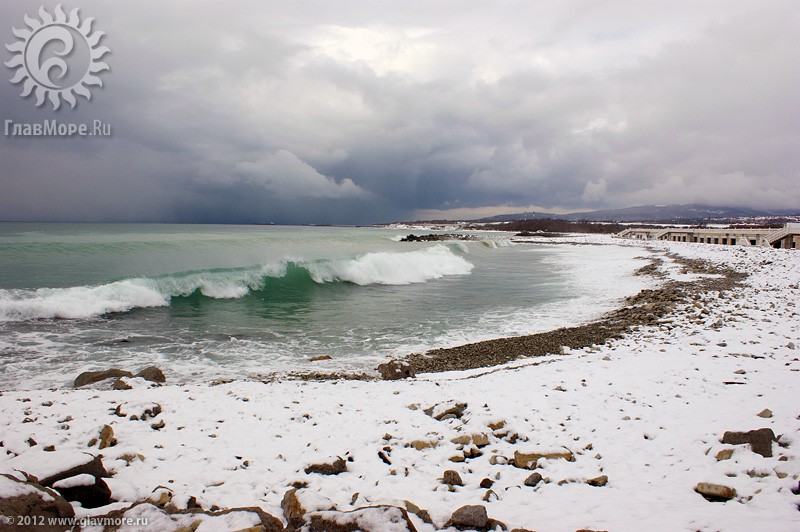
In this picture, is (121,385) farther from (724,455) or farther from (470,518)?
(724,455)

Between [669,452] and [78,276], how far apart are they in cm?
2690

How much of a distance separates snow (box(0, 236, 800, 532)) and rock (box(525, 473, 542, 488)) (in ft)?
0.31

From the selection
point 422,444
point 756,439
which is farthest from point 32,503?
point 756,439

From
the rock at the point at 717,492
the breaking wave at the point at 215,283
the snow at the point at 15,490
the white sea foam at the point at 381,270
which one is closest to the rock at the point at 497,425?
the rock at the point at 717,492

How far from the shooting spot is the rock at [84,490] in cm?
381

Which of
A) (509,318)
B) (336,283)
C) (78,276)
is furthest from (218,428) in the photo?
(78,276)

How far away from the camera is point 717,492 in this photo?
4008 mm

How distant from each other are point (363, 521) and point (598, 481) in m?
2.61

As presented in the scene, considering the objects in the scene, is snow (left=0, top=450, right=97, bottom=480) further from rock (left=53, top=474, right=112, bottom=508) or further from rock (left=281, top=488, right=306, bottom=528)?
rock (left=281, top=488, right=306, bottom=528)

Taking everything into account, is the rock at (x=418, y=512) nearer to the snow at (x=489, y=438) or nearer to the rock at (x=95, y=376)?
the snow at (x=489, y=438)

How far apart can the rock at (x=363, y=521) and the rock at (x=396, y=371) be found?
206 inches

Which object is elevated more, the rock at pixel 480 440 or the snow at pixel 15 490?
the snow at pixel 15 490

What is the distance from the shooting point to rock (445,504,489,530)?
371 cm

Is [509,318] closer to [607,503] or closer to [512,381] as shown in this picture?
[512,381]
